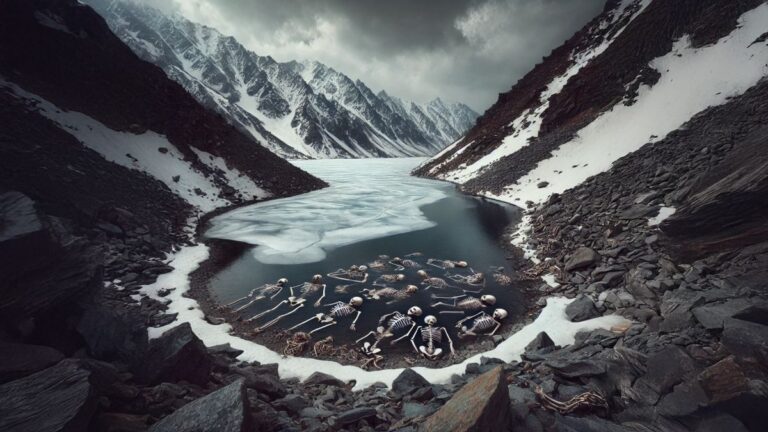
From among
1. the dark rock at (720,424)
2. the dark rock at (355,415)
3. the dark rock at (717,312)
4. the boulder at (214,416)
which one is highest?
the boulder at (214,416)

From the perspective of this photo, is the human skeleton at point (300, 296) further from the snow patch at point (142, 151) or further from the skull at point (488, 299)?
the snow patch at point (142, 151)

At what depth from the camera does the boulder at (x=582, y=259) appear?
14.2m

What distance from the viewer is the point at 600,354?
7.29 metres

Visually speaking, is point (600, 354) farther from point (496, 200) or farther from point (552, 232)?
point (496, 200)

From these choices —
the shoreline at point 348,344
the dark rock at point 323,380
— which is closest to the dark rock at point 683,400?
the shoreline at point 348,344

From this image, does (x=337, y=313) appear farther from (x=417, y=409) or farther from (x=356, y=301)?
(x=417, y=409)

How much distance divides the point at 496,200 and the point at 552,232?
18.1 metres

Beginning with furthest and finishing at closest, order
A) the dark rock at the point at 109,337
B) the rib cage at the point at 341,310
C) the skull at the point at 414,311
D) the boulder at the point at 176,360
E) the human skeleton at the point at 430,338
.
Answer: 1. the rib cage at the point at 341,310
2. the skull at the point at 414,311
3. the human skeleton at the point at 430,338
4. the dark rock at the point at 109,337
5. the boulder at the point at 176,360

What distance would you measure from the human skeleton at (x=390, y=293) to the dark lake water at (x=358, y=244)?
0.28 metres

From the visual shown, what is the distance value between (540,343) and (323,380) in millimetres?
6708

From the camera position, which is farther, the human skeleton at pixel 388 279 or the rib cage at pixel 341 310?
the human skeleton at pixel 388 279

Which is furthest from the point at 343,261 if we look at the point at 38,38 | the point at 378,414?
the point at 38,38

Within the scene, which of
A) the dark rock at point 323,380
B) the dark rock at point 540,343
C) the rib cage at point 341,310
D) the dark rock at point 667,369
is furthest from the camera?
the rib cage at point 341,310

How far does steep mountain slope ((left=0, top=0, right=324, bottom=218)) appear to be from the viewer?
2044 cm
